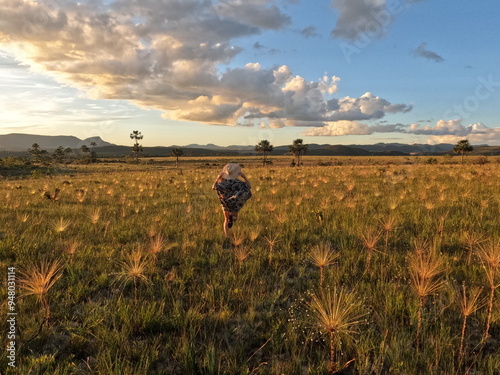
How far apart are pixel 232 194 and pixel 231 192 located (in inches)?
2.1

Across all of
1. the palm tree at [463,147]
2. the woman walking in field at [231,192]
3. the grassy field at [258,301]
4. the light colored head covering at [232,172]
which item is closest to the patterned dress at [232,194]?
the woman walking in field at [231,192]

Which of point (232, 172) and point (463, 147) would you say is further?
point (463, 147)

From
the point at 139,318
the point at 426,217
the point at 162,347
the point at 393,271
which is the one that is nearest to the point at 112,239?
the point at 139,318

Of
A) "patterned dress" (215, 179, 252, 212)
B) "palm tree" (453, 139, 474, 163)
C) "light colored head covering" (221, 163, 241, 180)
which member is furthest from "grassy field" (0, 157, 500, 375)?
"palm tree" (453, 139, 474, 163)

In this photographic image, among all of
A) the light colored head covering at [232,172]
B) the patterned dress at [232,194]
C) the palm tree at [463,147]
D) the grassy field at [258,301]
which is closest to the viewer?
the grassy field at [258,301]

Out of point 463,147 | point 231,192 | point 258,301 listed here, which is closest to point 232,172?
point 231,192

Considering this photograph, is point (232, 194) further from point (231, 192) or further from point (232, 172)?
point (232, 172)

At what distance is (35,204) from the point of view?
34.7 feet

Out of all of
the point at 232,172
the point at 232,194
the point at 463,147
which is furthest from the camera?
the point at 463,147

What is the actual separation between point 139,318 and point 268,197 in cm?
909

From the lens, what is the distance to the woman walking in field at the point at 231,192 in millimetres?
6595

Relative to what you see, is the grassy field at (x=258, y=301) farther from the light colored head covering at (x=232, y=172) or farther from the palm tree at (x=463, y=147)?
the palm tree at (x=463, y=147)

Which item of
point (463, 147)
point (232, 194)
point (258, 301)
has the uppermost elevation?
point (463, 147)

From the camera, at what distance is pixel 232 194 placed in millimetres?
6625
